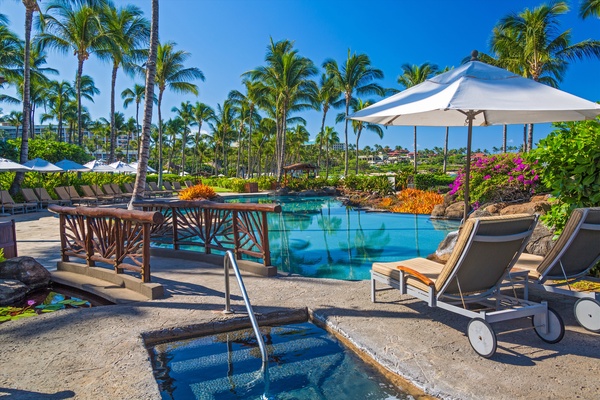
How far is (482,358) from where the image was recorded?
9.32 feet

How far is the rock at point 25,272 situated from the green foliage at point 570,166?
6.23 meters

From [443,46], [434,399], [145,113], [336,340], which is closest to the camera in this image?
[434,399]

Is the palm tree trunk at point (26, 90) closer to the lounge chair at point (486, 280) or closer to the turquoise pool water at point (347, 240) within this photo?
the turquoise pool water at point (347, 240)

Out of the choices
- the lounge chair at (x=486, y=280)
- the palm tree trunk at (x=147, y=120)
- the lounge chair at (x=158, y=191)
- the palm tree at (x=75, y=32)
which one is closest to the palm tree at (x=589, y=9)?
the palm tree trunk at (x=147, y=120)

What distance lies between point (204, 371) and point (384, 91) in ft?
112

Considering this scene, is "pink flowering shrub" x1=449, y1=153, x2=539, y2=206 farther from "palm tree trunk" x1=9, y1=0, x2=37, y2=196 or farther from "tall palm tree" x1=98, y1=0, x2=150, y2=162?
"tall palm tree" x1=98, y1=0, x2=150, y2=162

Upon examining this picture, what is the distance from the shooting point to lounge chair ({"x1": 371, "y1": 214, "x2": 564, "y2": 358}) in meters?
2.87

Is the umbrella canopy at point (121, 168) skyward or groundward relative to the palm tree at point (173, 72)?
groundward

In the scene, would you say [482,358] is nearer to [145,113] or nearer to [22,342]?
[22,342]

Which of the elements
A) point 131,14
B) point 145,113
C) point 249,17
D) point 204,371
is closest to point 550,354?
point 204,371

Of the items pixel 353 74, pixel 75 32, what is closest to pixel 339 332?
pixel 75 32

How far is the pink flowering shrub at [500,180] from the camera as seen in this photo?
9.66m

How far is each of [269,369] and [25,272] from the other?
3.77m

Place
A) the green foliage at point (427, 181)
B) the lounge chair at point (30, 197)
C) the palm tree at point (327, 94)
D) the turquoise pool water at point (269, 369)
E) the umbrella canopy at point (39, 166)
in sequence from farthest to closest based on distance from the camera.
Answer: the palm tree at point (327, 94), the green foliage at point (427, 181), the umbrella canopy at point (39, 166), the lounge chair at point (30, 197), the turquoise pool water at point (269, 369)
